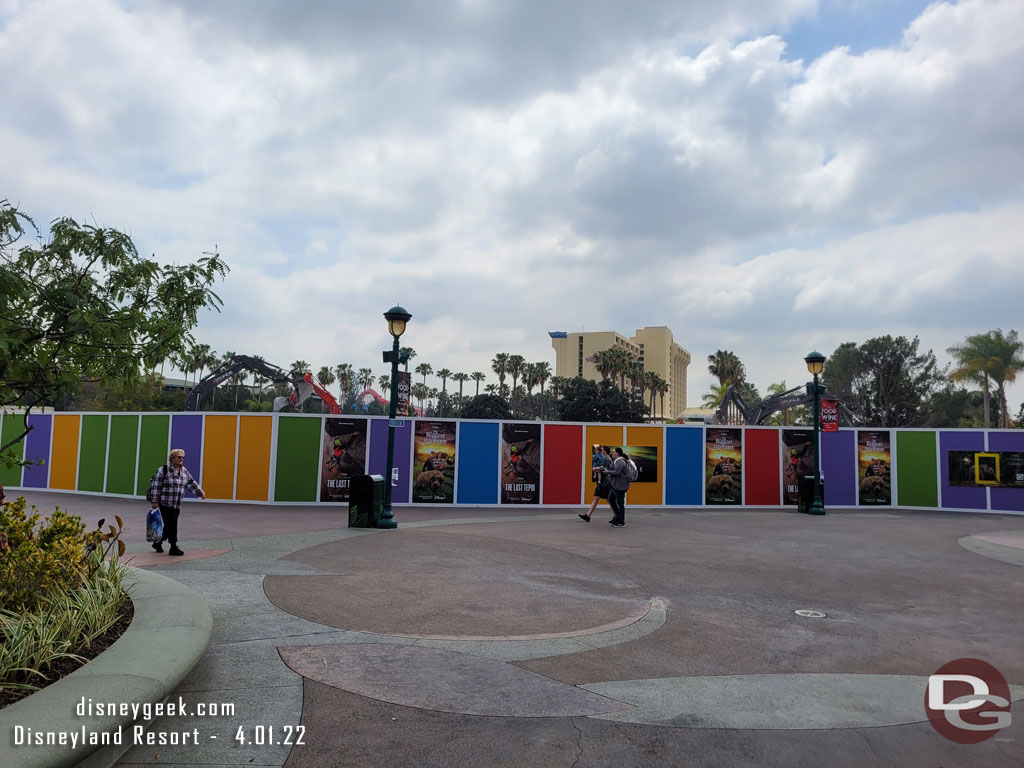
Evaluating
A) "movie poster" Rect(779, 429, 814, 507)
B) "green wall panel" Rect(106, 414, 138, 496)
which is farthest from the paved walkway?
"green wall panel" Rect(106, 414, 138, 496)

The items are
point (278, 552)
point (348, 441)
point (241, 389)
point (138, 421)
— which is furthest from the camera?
point (241, 389)

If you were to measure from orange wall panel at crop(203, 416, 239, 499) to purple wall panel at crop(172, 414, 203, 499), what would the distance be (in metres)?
0.17

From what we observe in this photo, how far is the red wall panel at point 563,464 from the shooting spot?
18750mm

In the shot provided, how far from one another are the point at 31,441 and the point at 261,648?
21361mm

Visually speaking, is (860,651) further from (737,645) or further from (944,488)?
(944,488)

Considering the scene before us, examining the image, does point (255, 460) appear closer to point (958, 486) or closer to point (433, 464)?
point (433, 464)

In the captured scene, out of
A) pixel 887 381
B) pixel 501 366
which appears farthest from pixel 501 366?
pixel 887 381

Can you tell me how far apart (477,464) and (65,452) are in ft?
44.5

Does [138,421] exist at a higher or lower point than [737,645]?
higher

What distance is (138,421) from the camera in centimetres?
1895

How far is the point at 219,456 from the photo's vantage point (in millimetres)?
17844

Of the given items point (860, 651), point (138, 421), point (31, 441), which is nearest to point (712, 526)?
point (860, 651)

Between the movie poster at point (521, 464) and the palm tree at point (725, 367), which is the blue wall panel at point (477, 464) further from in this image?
the palm tree at point (725, 367)

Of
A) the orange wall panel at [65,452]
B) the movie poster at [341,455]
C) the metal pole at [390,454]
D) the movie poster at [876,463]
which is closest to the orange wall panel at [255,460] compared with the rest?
the movie poster at [341,455]
